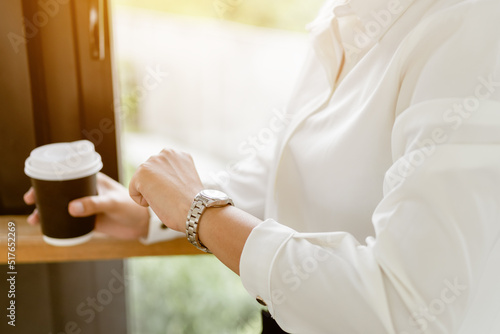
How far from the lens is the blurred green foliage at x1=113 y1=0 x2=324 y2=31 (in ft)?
9.80

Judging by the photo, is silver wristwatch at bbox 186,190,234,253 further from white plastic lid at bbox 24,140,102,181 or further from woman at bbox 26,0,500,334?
white plastic lid at bbox 24,140,102,181

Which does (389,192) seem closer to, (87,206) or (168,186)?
(168,186)

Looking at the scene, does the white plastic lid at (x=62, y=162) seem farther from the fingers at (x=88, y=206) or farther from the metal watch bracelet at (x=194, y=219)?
the metal watch bracelet at (x=194, y=219)

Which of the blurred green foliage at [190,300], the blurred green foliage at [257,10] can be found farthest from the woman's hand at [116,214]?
the blurred green foliage at [257,10]

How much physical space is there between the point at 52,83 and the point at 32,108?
0.23 feet

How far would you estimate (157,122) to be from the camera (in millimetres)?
3096

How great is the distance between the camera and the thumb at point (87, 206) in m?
0.93

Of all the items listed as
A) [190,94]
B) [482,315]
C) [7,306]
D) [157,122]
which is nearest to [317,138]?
[482,315]

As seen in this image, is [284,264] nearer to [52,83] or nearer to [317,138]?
[317,138]

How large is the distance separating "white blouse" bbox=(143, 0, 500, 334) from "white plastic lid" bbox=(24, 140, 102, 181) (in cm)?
38

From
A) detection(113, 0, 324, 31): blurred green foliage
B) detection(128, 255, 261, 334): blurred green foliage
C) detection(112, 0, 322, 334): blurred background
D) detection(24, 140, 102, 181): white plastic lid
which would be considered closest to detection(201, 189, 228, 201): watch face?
detection(24, 140, 102, 181): white plastic lid

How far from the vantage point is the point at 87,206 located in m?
0.95

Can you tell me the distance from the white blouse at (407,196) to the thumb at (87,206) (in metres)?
0.39

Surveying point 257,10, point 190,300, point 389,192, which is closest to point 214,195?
point 389,192
